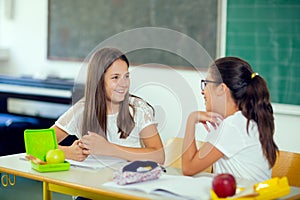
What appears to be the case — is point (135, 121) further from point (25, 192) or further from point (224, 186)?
point (25, 192)

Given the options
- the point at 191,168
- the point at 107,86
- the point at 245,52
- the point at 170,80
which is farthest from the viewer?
the point at 245,52

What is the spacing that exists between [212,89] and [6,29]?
3556mm

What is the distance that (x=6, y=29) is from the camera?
5.49 meters

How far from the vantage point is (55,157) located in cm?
237

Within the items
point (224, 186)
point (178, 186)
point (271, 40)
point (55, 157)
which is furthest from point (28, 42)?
point (224, 186)

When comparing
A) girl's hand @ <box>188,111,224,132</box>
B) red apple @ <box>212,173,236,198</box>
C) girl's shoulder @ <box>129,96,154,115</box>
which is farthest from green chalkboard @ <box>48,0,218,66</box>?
red apple @ <box>212,173,236,198</box>

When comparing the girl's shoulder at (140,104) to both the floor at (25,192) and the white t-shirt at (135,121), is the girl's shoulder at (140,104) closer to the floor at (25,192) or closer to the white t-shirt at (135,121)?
the white t-shirt at (135,121)

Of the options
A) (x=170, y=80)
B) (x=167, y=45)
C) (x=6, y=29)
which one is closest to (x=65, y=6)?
(x=6, y=29)

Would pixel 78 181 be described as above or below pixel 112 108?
below

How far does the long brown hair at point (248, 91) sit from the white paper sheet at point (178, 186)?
298 millimetres

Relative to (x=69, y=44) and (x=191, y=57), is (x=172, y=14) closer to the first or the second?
(x=191, y=57)

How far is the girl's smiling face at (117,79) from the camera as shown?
2.54 m

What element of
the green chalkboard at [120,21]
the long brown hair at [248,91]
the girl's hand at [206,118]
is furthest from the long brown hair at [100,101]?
the green chalkboard at [120,21]

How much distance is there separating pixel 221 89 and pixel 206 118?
0.13 meters
